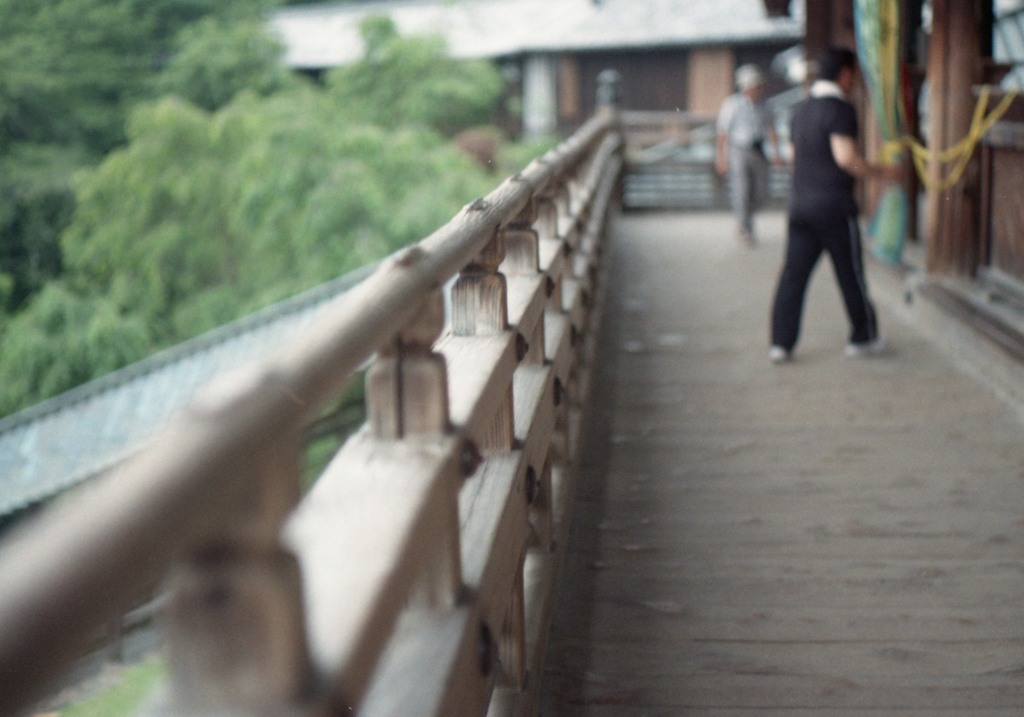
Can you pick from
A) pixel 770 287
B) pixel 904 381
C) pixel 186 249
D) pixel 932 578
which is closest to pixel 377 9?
pixel 186 249

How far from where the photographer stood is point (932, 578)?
11.7 feet

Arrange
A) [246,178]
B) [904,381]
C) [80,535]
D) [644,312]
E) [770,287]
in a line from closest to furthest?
1. [80,535]
2. [904,381]
3. [644,312]
4. [770,287]
5. [246,178]

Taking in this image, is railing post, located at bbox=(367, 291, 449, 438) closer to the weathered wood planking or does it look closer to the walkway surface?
the weathered wood planking

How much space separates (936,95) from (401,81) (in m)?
24.7

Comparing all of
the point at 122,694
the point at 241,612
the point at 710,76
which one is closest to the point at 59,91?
the point at 710,76

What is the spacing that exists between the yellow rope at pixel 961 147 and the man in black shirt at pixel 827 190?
0.44 meters

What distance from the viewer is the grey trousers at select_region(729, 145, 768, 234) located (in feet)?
38.4

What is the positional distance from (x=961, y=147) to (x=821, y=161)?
3.24 feet

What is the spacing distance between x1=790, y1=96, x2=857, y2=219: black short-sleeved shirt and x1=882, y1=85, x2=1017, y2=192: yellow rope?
787 millimetres

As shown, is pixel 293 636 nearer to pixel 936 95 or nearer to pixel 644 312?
pixel 936 95

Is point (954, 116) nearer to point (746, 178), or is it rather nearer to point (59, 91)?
point (746, 178)

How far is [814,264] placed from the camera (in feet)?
20.5

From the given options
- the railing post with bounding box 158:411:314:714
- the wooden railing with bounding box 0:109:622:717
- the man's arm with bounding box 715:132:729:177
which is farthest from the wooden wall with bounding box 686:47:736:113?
the railing post with bounding box 158:411:314:714

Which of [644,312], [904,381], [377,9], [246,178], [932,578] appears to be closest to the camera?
[932,578]
